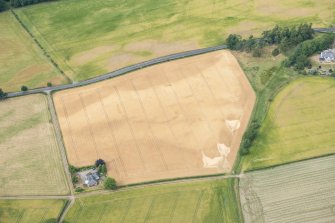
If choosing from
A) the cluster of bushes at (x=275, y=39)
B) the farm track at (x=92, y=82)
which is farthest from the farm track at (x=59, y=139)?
the cluster of bushes at (x=275, y=39)

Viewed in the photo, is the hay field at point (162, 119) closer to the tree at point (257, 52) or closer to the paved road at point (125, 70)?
the paved road at point (125, 70)

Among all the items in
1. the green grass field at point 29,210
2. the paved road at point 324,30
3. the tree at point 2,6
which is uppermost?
the tree at point 2,6

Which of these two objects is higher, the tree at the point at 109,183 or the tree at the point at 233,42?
the tree at the point at 233,42

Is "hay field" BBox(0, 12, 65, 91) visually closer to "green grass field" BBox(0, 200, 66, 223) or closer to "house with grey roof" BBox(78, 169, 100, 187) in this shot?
Answer: "house with grey roof" BBox(78, 169, 100, 187)

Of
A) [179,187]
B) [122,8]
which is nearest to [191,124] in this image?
[179,187]

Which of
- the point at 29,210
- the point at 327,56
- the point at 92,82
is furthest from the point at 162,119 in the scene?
the point at 327,56

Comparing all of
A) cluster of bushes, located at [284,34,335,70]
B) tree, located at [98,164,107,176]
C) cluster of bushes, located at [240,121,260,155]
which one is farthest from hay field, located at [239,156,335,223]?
cluster of bushes, located at [284,34,335,70]
